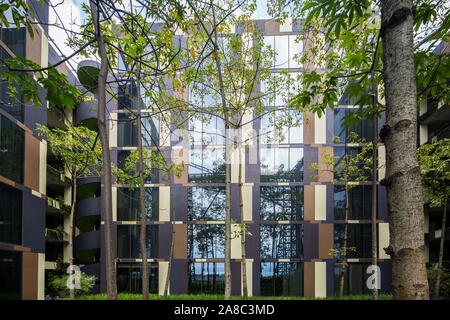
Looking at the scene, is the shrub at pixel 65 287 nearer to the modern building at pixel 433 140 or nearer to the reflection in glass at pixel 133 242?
the reflection in glass at pixel 133 242

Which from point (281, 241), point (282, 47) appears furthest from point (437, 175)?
point (282, 47)

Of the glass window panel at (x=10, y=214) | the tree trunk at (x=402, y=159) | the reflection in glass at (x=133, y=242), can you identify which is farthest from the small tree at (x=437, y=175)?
the glass window panel at (x=10, y=214)

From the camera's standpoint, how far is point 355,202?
858 inches

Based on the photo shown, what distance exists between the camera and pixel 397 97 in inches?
72.6

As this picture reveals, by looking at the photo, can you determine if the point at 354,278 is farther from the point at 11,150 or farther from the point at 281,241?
the point at 11,150

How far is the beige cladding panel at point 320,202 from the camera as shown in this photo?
2175 cm

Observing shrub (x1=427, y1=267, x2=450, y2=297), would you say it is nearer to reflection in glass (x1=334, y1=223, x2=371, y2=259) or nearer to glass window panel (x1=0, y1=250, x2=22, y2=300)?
reflection in glass (x1=334, y1=223, x2=371, y2=259)

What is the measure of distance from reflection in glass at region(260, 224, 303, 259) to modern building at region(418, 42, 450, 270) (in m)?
7.94

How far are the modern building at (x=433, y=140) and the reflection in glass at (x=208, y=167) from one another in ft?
43.8

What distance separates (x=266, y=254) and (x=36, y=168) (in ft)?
48.1

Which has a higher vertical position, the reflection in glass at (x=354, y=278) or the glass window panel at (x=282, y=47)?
the glass window panel at (x=282, y=47)

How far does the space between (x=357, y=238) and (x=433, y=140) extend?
781 cm
